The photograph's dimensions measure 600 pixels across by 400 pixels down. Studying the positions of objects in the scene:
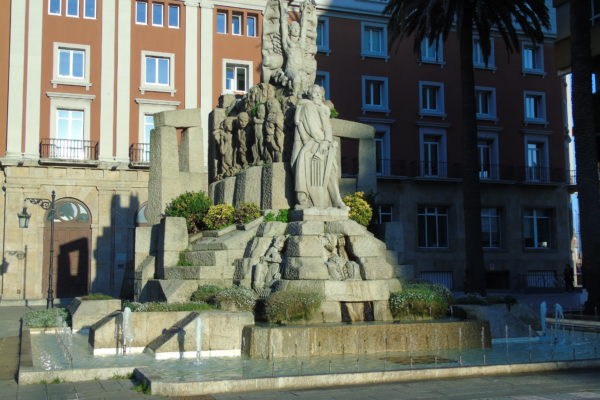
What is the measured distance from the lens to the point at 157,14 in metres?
42.3

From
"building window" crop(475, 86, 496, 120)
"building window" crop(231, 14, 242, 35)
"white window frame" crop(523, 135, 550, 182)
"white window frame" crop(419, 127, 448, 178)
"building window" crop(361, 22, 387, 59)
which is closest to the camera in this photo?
"building window" crop(231, 14, 242, 35)

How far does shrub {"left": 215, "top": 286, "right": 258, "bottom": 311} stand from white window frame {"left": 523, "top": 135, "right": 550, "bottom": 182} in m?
37.0

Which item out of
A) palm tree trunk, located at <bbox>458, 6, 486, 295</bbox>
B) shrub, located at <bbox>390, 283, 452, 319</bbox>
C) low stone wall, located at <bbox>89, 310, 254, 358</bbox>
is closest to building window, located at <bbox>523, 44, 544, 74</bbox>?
palm tree trunk, located at <bbox>458, 6, 486, 295</bbox>

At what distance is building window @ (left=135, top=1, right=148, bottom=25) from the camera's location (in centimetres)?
4178

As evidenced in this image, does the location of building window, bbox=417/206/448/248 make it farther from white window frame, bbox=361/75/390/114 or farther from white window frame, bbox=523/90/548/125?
white window frame, bbox=523/90/548/125

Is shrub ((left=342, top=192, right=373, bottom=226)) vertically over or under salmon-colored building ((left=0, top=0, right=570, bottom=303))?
under

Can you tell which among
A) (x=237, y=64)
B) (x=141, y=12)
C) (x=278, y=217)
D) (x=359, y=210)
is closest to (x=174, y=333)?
(x=278, y=217)

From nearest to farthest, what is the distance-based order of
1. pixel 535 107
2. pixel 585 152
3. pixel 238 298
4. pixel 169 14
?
1. pixel 238 298
2. pixel 585 152
3. pixel 169 14
4. pixel 535 107

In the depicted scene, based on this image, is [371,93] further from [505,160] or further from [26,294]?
[26,294]

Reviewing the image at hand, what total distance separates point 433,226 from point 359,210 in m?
28.3

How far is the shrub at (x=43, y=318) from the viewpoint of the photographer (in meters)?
17.7

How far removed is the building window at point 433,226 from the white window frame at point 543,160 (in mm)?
6698

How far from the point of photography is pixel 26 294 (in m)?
37.8

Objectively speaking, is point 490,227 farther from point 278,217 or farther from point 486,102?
A: point 278,217
